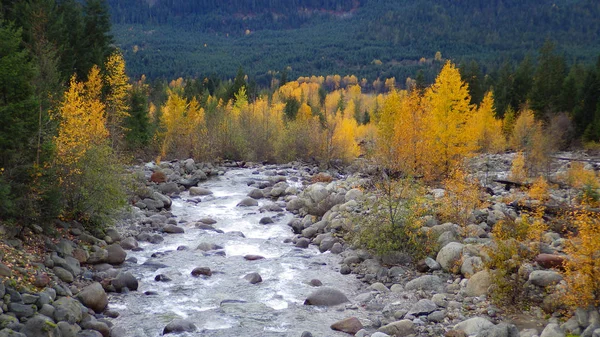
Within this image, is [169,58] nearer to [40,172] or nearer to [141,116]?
[141,116]

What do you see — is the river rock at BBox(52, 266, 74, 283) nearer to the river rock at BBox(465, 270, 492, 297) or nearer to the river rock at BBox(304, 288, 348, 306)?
the river rock at BBox(304, 288, 348, 306)

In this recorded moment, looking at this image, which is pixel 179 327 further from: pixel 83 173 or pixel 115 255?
pixel 83 173

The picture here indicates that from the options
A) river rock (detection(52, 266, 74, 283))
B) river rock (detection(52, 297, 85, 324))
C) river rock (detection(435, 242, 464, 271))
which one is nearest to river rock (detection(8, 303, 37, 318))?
river rock (detection(52, 297, 85, 324))

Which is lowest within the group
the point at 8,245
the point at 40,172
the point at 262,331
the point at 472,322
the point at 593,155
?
the point at 593,155

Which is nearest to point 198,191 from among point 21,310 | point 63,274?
point 63,274

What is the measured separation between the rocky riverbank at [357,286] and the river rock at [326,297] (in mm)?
32

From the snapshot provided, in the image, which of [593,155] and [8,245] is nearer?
[8,245]

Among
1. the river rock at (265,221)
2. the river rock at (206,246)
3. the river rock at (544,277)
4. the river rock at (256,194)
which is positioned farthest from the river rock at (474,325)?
the river rock at (256,194)

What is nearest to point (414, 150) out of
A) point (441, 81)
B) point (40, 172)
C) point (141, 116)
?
point (441, 81)

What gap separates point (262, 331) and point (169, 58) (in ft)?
642

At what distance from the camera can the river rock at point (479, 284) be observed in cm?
Result: 1391

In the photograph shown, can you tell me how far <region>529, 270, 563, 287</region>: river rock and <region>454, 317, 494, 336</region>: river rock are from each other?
8.22 ft

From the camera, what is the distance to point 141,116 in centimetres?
4531

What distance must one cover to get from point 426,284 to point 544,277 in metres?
3.44
